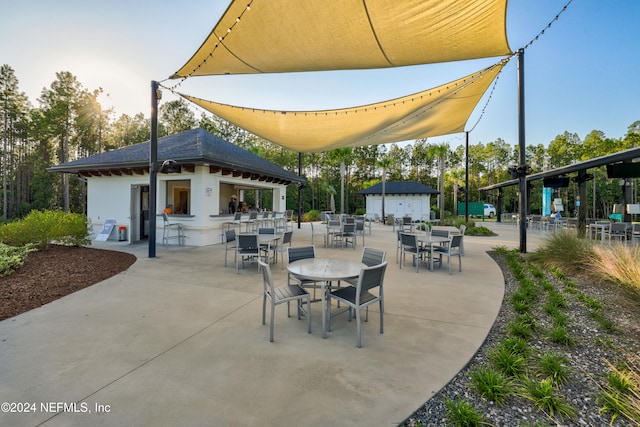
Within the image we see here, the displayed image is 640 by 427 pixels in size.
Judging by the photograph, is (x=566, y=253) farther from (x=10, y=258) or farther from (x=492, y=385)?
(x=10, y=258)

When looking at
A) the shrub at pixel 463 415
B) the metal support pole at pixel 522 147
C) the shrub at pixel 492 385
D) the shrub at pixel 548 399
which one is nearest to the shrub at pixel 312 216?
the metal support pole at pixel 522 147

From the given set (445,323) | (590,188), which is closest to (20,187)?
(445,323)

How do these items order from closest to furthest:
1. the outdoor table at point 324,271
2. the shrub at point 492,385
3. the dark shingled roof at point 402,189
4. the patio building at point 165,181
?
the shrub at point 492,385 < the outdoor table at point 324,271 < the patio building at point 165,181 < the dark shingled roof at point 402,189

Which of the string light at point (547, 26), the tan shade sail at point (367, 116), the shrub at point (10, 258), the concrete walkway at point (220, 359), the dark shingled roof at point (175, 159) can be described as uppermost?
the string light at point (547, 26)

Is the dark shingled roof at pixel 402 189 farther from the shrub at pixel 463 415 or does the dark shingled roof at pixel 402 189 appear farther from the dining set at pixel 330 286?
the shrub at pixel 463 415

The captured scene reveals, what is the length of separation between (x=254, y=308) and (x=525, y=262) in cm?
632

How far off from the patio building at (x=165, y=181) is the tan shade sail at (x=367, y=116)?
1831mm

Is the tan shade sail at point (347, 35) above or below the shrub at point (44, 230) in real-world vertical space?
above

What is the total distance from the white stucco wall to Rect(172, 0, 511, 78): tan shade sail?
13.6ft

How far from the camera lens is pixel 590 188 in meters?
30.6

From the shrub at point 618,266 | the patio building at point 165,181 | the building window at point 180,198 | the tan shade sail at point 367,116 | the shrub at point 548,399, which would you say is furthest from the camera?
the building window at point 180,198

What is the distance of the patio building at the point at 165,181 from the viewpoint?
8.84m

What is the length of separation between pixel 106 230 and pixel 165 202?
2409 mm

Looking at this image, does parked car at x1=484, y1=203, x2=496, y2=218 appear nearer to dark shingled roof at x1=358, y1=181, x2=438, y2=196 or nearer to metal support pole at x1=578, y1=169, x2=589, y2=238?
dark shingled roof at x1=358, y1=181, x2=438, y2=196
